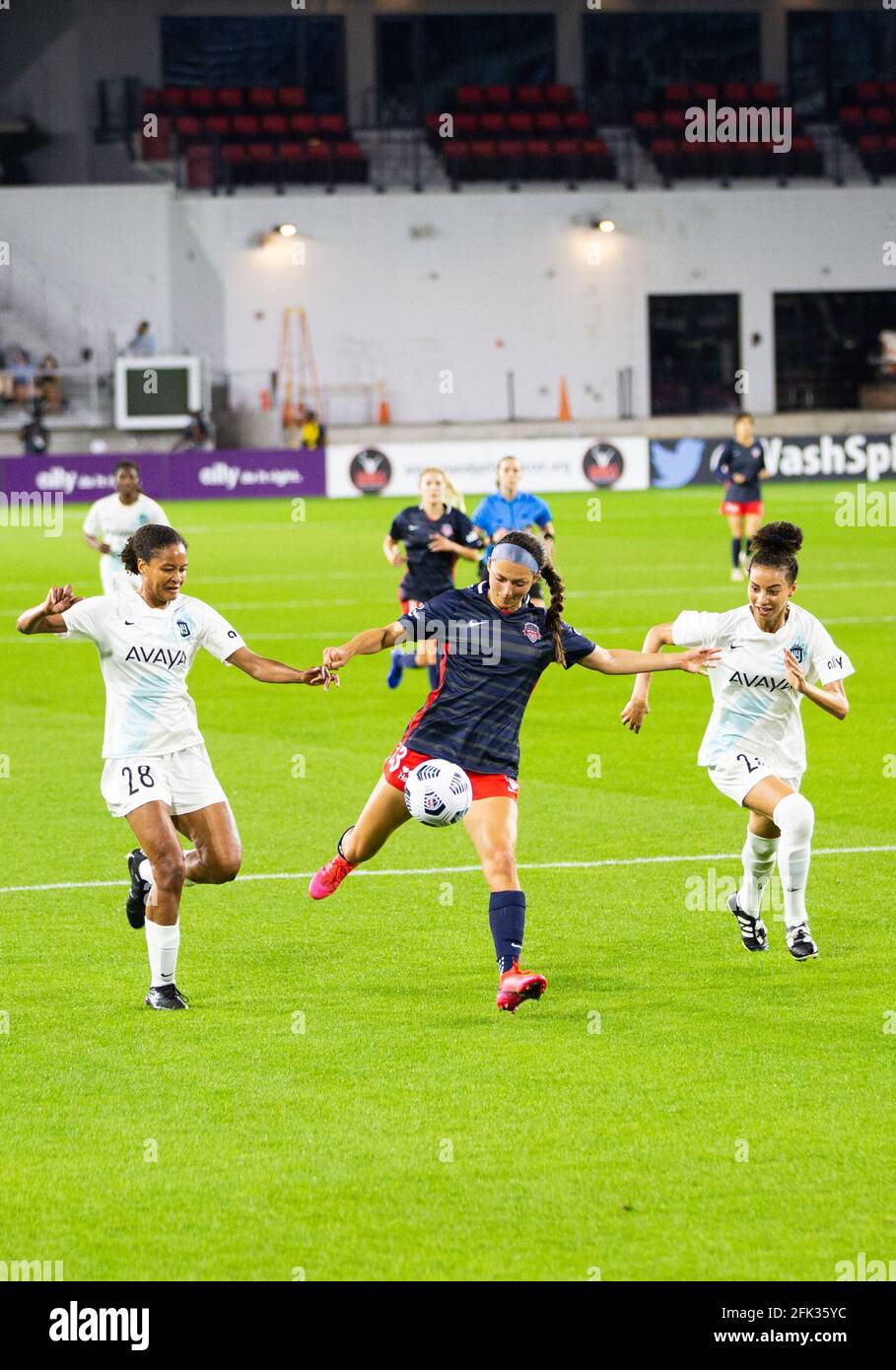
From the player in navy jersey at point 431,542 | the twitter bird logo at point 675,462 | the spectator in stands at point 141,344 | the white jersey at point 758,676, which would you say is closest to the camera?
the white jersey at point 758,676

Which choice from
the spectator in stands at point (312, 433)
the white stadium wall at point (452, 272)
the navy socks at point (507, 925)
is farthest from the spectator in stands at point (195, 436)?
the navy socks at point (507, 925)

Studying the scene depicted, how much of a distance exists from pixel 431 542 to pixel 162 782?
9659mm

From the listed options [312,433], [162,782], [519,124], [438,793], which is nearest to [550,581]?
[438,793]

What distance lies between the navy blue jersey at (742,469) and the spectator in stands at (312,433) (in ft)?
70.8

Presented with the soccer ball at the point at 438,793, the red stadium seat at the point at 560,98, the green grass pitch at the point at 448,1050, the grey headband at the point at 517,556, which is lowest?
the green grass pitch at the point at 448,1050

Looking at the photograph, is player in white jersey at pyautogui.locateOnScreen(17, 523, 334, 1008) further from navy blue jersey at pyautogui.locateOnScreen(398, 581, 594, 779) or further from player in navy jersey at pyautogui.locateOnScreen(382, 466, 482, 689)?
player in navy jersey at pyautogui.locateOnScreen(382, 466, 482, 689)

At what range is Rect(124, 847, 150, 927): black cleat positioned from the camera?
9.12m

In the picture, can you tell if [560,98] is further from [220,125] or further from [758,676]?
[758,676]

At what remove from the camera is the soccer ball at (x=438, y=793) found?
8031mm

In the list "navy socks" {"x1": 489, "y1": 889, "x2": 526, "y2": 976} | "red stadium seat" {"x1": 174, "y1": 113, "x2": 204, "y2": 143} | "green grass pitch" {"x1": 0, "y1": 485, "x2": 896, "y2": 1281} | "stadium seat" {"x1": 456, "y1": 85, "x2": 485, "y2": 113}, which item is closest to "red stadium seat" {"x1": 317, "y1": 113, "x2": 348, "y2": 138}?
"red stadium seat" {"x1": 174, "y1": 113, "x2": 204, "y2": 143}

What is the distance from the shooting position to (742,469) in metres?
28.0

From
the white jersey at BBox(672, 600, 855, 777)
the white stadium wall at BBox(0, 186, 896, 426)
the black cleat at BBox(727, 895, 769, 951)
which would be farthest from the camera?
the white stadium wall at BBox(0, 186, 896, 426)

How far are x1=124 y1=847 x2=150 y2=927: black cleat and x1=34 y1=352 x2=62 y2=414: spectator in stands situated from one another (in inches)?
1659

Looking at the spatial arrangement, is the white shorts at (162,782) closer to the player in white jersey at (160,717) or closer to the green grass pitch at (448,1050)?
the player in white jersey at (160,717)
